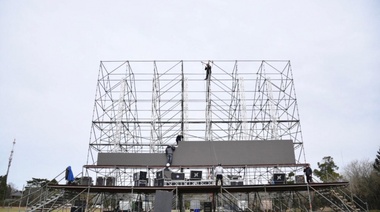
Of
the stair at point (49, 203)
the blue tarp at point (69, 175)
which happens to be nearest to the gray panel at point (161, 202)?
the stair at point (49, 203)

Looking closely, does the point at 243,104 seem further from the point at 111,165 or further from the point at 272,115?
the point at 111,165

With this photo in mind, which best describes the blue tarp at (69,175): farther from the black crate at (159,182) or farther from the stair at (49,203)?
the black crate at (159,182)

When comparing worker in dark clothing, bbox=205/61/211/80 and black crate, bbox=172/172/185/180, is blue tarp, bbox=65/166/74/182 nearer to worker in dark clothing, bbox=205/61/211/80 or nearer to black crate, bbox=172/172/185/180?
black crate, bbox=172/172/185/180

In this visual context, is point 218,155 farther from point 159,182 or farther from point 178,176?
point 159,182

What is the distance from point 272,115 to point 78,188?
49.5 feet

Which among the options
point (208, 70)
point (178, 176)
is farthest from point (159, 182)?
point (208, 70)

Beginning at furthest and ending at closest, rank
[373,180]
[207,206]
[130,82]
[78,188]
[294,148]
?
1. [373,180]
2. [130,82]
3. [294,148]
4. [207,206]
5. [78,188]

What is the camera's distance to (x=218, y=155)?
19.0 meters

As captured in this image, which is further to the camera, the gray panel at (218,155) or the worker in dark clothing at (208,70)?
the worker in dark clothing at (208,70)

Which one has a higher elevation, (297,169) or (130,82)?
(130,82)

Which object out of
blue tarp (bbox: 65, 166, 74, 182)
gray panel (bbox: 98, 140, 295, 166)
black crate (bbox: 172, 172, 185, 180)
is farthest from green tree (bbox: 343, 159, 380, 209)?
blue tarp (bbox: 65, 166, 74, 182)

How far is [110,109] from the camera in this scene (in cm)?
2412

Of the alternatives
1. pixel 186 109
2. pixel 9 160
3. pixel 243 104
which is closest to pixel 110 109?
pixel 186 109

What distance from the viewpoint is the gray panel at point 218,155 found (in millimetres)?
18766
